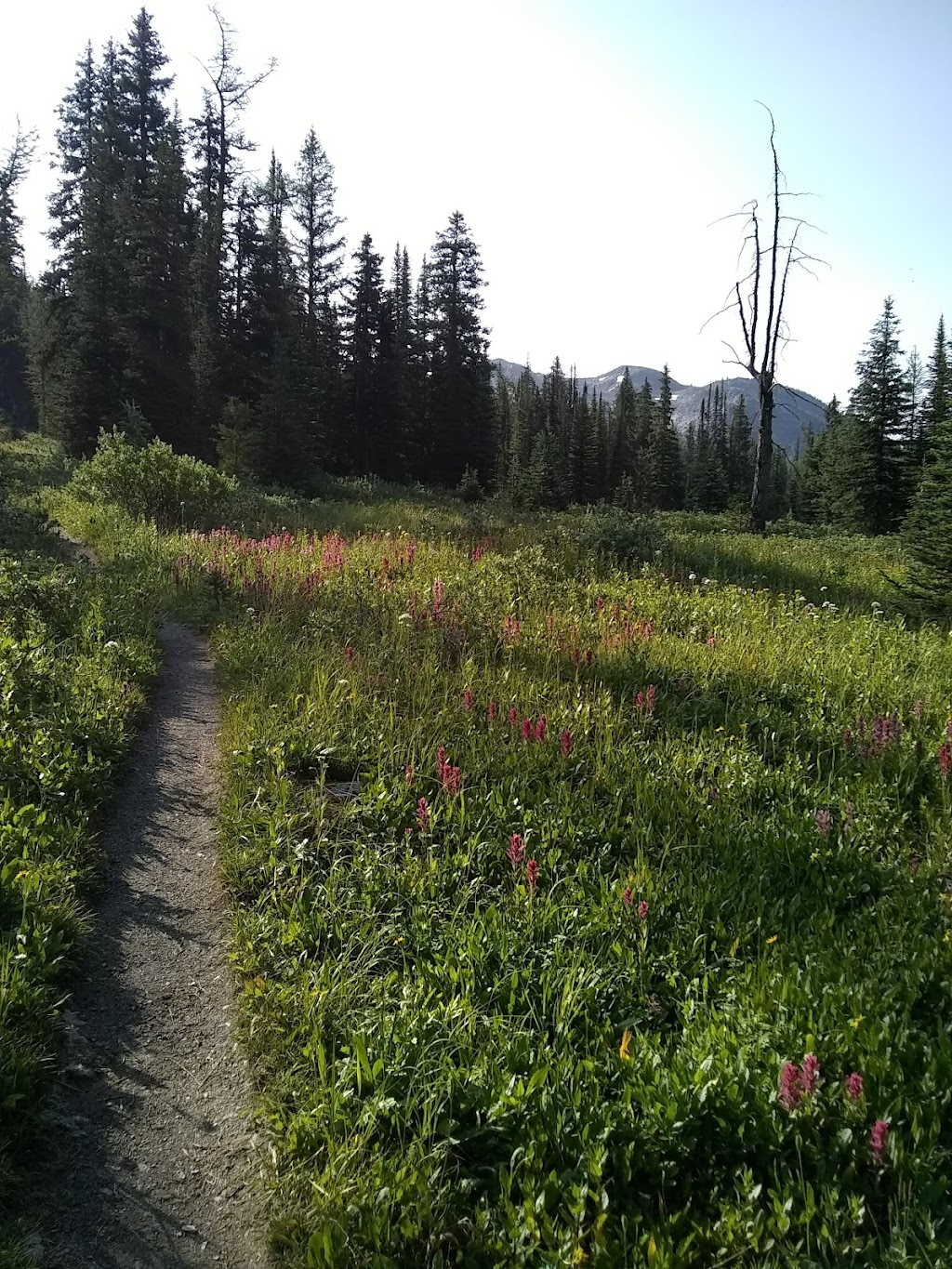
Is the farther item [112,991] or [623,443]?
[623,443]

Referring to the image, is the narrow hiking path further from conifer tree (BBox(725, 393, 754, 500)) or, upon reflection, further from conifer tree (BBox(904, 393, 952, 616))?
conifer tree (BBox(725, 393, 754, 500))

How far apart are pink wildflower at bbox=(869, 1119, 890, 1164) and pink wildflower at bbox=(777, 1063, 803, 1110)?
219mm

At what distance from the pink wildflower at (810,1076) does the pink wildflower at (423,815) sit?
2.36 meters

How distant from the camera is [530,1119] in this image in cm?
253

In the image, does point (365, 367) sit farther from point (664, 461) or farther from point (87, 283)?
point (664, 461)

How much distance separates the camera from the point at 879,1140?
86.2 inches

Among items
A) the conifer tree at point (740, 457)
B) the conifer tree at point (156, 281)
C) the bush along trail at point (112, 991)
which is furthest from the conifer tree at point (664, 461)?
the bush along trail at point (112, 991)

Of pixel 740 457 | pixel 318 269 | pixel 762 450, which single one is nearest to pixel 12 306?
pixel 318 269

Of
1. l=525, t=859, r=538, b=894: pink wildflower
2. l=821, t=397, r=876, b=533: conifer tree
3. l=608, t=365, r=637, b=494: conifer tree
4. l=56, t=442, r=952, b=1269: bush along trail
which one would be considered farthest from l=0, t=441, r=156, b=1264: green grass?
l=608, t=365, r=637, b=494: conifer tree

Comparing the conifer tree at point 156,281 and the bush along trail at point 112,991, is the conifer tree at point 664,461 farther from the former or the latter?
the bush along trail at point 112,991

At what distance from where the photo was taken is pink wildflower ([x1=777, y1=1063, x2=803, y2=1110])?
2.36 meters

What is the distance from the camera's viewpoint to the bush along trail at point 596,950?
2.27m

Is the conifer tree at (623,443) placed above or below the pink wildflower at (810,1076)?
above

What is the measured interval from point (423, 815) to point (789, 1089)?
8.22ft
